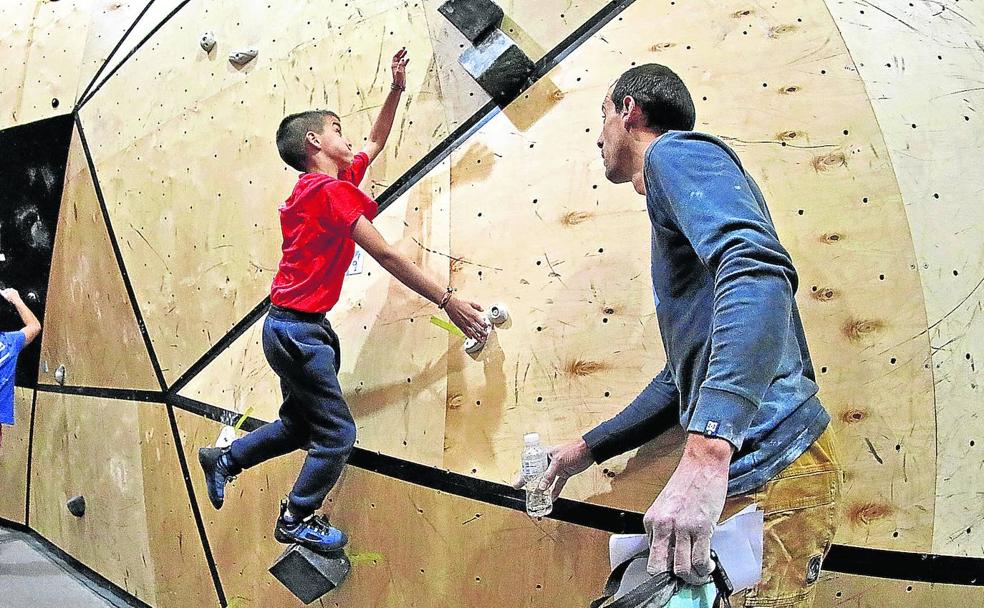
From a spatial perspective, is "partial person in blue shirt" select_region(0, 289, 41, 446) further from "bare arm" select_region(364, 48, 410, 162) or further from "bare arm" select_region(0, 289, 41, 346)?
"bare arm" select_region(364, 48, 410, 162)

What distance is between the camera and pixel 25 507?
4379mm

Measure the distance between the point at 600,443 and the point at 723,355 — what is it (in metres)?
0.68

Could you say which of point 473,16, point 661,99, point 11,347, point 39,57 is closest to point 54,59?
point 39,57

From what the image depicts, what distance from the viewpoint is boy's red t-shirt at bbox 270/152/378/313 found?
2104mm

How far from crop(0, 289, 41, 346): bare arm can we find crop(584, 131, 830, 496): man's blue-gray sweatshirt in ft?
12.4

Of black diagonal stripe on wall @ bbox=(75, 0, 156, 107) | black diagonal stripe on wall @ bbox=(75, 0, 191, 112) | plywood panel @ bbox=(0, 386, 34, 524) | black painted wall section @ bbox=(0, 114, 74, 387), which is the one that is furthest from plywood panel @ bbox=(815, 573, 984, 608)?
plywood panel @ bbox=(0, 386, 34, 524)

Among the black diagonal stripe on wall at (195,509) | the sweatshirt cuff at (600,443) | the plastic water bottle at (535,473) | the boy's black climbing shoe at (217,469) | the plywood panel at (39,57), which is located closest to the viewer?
the sweatshirt cuff at (600,443)

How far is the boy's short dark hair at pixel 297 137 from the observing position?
227 centimetres

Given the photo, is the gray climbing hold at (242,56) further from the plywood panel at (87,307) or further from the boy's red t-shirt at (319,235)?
the plywood panel at (87,307)

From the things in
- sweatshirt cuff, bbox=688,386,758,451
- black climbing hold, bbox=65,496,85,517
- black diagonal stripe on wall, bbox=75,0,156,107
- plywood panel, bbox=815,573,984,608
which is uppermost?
black diagonal stripe on wall, bbox=75,0,156,107

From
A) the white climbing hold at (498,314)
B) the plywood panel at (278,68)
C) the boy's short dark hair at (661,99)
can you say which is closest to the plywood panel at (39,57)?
the plywood panel at (278,68)

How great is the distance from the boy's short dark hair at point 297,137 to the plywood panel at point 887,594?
173cm

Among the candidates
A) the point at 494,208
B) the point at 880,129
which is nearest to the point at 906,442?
the point at 880,129

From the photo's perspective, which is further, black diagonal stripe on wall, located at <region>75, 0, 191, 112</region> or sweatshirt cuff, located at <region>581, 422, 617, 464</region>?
black diagonal stripe on wall, located at <region>75, 0, 191, 112</region>
